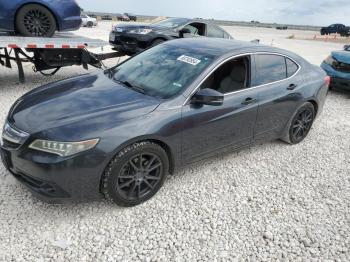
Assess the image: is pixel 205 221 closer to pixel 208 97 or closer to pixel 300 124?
pixel 208 97

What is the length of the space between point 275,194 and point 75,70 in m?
7.17

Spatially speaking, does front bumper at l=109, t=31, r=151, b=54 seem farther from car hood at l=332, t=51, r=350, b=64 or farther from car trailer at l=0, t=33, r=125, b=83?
car hood at l=332, t=51, r=350, b=64

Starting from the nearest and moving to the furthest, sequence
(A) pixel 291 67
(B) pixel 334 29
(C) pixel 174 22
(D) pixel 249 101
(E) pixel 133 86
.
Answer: (E) pixel 133 86 < (D) pixel 249 101 < (A) pixel 291 67 < (C) pixel 174 22 < (B) pixel 334 29

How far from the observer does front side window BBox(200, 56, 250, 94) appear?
11.7 feet

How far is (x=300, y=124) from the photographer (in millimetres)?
4781

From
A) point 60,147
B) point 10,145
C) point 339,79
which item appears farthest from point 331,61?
point 10,145

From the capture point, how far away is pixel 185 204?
329 cm

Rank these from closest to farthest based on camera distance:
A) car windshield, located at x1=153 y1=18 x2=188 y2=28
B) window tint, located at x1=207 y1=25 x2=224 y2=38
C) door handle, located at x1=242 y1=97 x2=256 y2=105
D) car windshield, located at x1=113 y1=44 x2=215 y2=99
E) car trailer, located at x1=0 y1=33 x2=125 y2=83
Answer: car windshield, located at x1=113 y1=44 x2=215 y2=99
door handle, located at x1=242 y1=97 x2=256 y2=105
car trailer, located at x1=0 y1=33 x2=125 y2=83
car windshield, located at x1=153 y1=18 x2=188 y2=28
window tint, located at x1=207 y1=25 x2=224 y2=38

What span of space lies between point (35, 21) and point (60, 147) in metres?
5.23

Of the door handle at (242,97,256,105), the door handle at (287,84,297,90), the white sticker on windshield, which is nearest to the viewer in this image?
the white sticker on windshield

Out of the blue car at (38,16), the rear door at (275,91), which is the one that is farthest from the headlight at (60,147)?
the blue car at (38,16)

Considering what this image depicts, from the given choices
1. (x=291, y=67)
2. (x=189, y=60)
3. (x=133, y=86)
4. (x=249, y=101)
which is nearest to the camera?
(x=133, y=86)

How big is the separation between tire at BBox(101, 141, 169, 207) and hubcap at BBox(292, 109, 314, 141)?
248 cm

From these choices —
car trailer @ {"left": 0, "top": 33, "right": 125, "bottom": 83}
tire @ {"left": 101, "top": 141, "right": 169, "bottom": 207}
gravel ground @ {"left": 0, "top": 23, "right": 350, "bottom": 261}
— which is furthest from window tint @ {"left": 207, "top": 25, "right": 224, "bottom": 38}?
tire @ {"left": 101, "top": 141, "right": 169, "bottom": 207}
